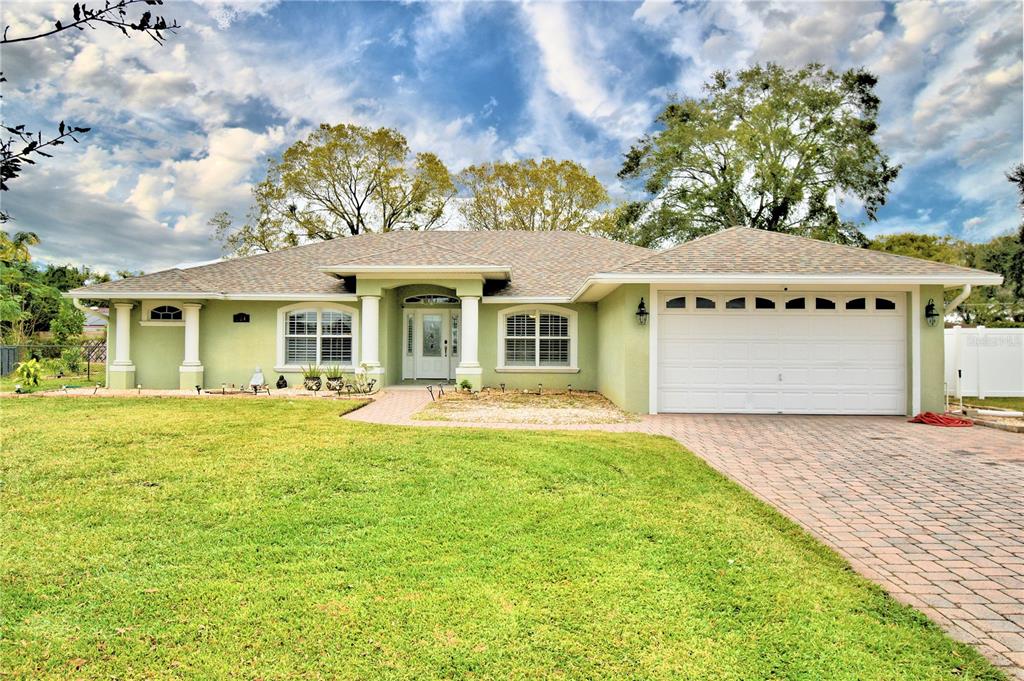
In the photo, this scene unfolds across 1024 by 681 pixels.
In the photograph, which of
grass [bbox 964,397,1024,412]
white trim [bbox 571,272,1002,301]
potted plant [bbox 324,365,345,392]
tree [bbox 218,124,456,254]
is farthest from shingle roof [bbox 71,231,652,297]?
tree [bbox 218,124,456,254]

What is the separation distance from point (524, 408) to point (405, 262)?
5.61 m

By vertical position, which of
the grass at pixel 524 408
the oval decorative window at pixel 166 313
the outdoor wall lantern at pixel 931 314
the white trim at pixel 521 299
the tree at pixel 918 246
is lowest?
the grass at pixel 524 408

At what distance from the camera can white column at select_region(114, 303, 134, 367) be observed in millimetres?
14609

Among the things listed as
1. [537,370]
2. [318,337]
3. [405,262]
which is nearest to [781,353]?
[537,370]

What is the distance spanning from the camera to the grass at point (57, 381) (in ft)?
46.5

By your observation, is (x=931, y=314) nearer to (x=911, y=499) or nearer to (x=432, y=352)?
(x=911, y=499)

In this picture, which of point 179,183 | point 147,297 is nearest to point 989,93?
point 179,183

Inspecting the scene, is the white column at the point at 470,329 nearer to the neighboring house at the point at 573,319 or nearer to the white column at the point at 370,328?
the neighboring house at the point at 573,319

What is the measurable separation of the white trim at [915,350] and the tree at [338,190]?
24.7 m

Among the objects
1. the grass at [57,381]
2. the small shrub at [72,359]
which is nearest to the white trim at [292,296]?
the grass at [57,381]

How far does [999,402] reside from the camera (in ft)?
43.7

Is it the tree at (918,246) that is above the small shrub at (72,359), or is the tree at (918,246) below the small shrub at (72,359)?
above

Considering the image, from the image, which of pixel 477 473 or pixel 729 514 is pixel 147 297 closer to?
pixel 477 473

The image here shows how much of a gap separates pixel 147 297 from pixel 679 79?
83.9 feet
